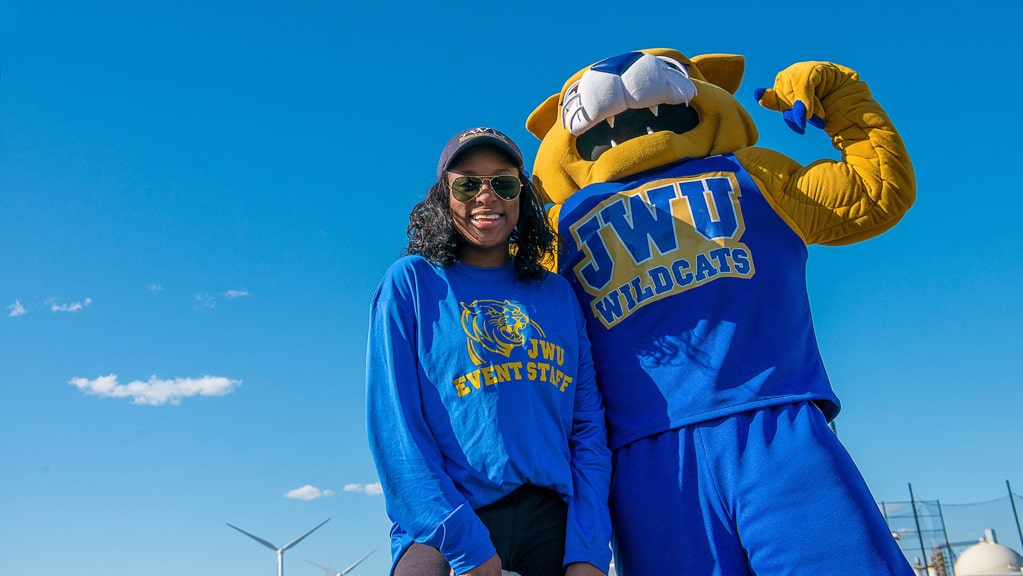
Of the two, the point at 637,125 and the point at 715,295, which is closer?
the point at 715,295

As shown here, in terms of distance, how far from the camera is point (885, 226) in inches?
180

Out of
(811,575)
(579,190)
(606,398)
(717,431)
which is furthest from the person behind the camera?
(579,190)

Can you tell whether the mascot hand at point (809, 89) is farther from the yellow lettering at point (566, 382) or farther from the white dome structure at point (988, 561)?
the white dome structure at point (988, 561)

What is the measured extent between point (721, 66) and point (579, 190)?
137 centimetres

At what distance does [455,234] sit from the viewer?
12.5 ft

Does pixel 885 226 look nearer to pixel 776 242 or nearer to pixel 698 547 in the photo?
pixel 776 242

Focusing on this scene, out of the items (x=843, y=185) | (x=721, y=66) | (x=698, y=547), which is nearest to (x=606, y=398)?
(x=698, y=547)

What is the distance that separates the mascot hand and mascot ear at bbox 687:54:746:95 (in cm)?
83

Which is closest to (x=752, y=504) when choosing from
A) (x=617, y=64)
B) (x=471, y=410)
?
(x=471, y=410)

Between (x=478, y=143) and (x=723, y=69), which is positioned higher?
(x=723, y=69)

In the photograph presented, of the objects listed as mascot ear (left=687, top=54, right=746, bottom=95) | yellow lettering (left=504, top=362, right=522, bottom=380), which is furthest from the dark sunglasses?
mascot ear (left=687, top=54, right=746, bottom=95)

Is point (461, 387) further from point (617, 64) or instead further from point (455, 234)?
point (617, 64)

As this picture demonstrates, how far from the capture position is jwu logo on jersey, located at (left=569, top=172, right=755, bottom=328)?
4285 mm

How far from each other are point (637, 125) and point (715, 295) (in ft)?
3.88
